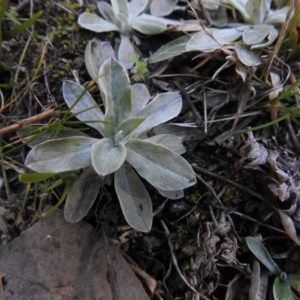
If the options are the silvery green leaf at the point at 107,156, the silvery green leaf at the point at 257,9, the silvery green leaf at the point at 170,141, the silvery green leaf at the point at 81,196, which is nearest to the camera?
the silvery green leaf at the point at 107,156

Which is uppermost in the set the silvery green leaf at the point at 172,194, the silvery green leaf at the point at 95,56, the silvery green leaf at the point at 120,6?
the silvery green leaf at the point at 120,6

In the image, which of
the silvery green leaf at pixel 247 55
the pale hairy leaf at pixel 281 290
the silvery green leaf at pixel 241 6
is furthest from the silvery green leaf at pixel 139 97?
the pale hairy leaf at pixel 281 290

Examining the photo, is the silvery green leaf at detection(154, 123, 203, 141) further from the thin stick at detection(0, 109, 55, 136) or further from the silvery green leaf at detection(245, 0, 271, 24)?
the silvery green leaf at detection(245, 0, 271, 24)

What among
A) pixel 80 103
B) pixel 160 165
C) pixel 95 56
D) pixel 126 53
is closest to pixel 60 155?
pixel 80 103

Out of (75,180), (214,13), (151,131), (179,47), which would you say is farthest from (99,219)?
(214,13)

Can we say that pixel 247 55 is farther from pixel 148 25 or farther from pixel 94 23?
pixel 94 23

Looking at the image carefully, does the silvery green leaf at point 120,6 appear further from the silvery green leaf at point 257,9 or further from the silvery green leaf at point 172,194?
the silvery green leaf at point 172,194

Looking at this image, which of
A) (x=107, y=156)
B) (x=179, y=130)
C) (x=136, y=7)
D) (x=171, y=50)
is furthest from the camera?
(x=136, y=7)
